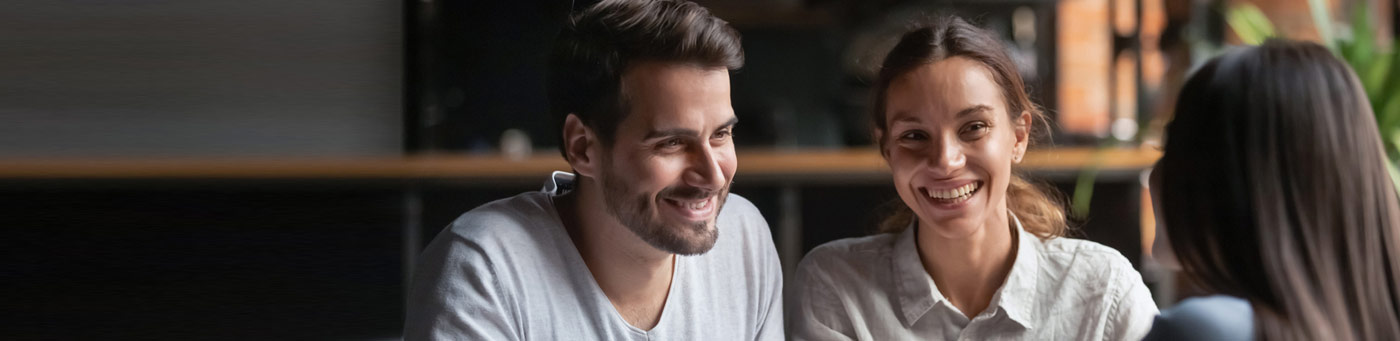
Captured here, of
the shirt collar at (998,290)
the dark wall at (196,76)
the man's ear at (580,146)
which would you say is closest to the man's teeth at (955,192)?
the shirt collar at (998,290)

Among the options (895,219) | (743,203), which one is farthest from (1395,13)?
(743,203)

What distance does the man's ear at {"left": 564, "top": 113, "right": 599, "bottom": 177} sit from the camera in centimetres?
97

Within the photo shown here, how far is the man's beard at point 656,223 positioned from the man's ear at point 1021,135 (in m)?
0.29

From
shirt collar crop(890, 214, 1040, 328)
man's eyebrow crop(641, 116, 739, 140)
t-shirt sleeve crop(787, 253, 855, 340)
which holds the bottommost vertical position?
t-shirt sleeve crop(787, 253, 855, 340)

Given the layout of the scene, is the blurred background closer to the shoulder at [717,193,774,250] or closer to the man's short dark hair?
the man's short dark hair

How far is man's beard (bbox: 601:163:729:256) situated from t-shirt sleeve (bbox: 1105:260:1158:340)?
41 cm

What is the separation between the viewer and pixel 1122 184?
8.38ft

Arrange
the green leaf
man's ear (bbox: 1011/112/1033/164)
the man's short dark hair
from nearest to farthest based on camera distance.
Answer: the man's short dark hair → man's ear (bbox: 1011/112/1033/164) → the green leaf

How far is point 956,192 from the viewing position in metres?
1.03

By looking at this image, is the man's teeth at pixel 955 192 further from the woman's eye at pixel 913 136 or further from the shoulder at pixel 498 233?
the shoulder at pixel 498 233

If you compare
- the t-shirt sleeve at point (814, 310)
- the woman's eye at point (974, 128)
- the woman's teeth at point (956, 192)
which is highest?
the woman's eye at point (974, 128)

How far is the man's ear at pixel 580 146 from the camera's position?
97cm

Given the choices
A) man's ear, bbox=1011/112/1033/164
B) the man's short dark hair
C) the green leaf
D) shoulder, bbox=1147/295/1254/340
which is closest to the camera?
shoulder, bbox=1147/295/1254/340

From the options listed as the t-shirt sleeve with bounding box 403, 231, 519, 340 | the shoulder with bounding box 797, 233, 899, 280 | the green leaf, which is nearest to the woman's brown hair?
the shoulder with bounding box 797, 233, 899, 280
